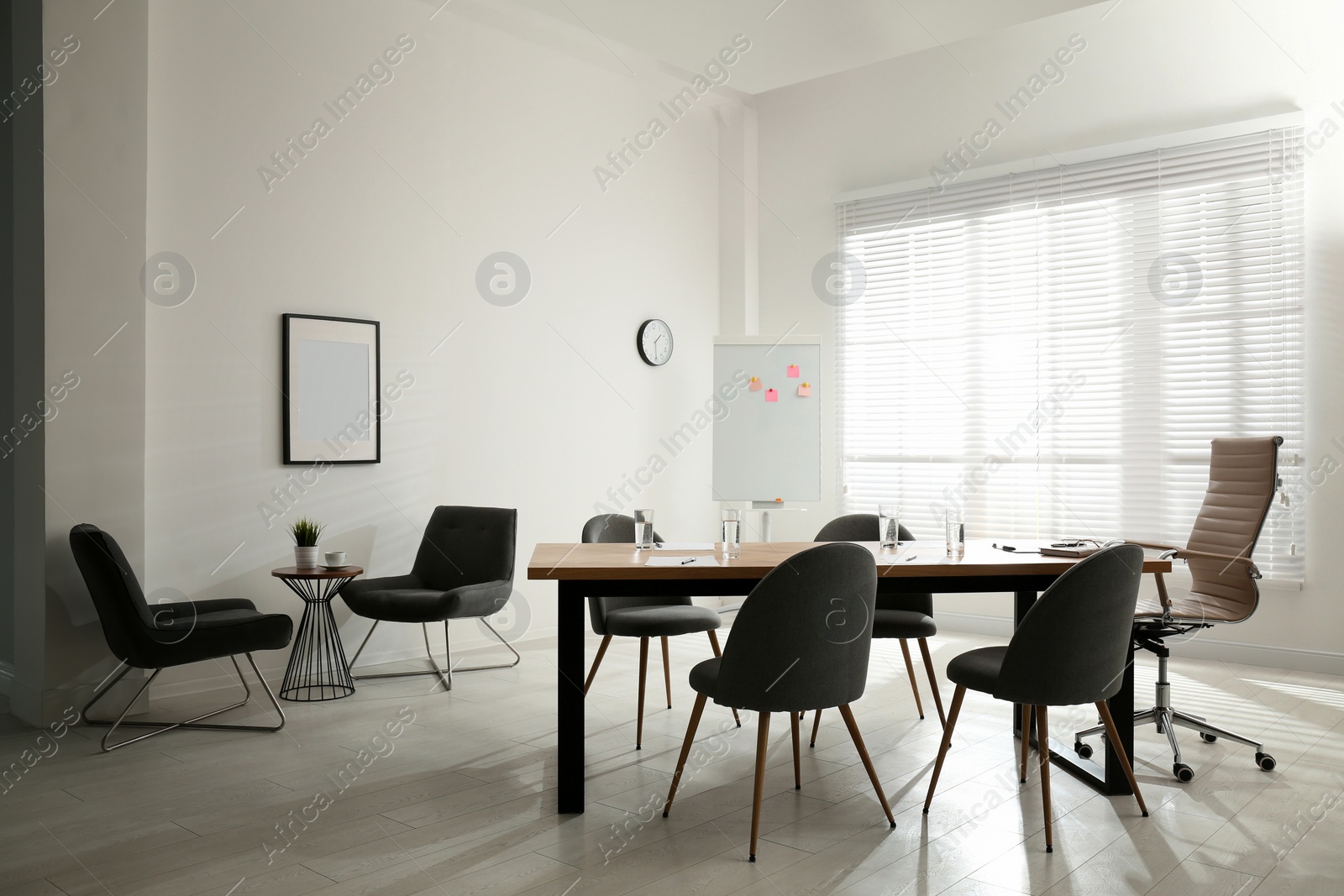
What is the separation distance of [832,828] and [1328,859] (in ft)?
4.45

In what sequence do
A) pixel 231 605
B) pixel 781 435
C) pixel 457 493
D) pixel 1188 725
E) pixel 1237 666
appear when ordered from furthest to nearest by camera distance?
pixel 781 435
pixel 457 493
pixel 1237 666
pixel 231 605
pixel 1188 725

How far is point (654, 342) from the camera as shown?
6.70 meters

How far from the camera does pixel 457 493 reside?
219 inches

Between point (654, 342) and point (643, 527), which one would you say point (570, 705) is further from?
point (654, 342)

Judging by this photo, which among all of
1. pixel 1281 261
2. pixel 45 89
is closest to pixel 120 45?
pixel 45 89

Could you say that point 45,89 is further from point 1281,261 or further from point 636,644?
point 1281,261

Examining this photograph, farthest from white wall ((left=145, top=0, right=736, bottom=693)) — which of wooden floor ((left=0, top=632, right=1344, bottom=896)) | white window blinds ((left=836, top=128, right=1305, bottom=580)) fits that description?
white window blinds ((left=836, top=128, right=1305, bottom=580))

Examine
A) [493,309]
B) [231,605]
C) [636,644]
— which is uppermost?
[493,309]

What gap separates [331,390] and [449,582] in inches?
46.0

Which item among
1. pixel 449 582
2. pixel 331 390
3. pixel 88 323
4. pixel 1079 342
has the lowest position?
pixel 449 582

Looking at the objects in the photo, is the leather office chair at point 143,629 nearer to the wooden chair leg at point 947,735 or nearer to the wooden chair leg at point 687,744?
the wooden chair leg at point 687,744

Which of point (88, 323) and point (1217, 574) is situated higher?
point (88, 323)

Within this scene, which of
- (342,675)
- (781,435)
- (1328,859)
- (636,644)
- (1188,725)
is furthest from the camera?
(781,435)

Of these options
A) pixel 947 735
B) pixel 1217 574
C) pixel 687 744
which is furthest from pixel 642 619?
pixel 1217 574
